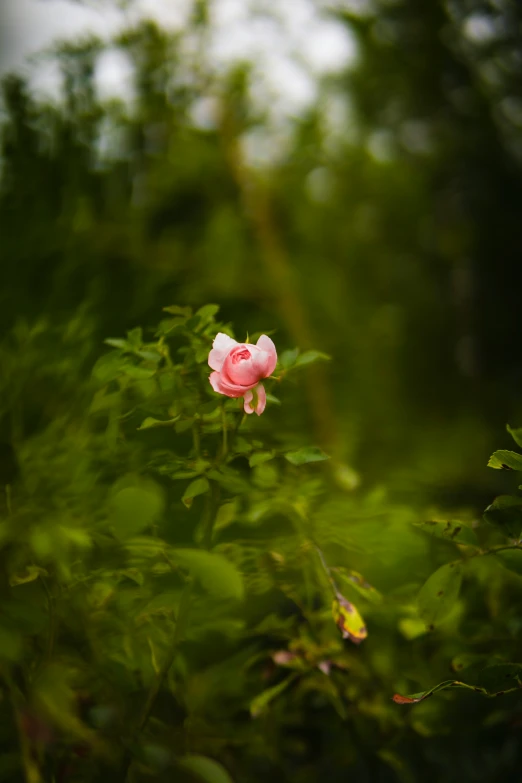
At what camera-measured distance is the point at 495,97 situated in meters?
2.94

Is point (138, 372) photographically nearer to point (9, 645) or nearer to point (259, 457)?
point (259, 457)

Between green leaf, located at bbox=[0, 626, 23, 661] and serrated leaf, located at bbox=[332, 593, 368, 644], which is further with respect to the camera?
serrated leaf, located at bbox=[332, 593, 368, 644]

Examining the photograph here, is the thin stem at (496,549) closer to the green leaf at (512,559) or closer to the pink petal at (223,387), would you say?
the green leaf at (512,559)

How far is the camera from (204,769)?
673 mm

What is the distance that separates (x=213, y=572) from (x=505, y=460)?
0.35 meters

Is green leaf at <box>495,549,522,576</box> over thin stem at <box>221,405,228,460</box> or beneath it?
beneath

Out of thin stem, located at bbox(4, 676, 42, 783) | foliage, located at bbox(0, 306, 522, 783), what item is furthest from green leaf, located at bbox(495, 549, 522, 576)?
thin stem, located at bbox(4, 676, 42, 783)

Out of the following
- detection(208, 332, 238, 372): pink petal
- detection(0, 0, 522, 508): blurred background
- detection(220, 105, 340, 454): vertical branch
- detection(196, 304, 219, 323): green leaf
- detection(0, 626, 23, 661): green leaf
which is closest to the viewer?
detection(0, 626, 23, 661): green leaf

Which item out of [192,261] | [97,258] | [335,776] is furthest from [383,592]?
[192,261]

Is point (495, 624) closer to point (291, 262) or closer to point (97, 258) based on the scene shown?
point (97, 258)

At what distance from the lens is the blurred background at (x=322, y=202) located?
6.06 ft

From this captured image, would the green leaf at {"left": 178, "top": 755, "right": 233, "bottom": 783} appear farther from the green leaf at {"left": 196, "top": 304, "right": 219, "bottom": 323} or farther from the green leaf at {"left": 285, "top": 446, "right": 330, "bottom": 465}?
the green leaf at {"left": 196, "top": 304, "right": 219, "bottom": 323}

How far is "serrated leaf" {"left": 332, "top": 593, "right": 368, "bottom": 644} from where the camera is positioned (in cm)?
69

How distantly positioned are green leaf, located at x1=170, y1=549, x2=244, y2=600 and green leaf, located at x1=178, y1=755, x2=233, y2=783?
218 millimetres
